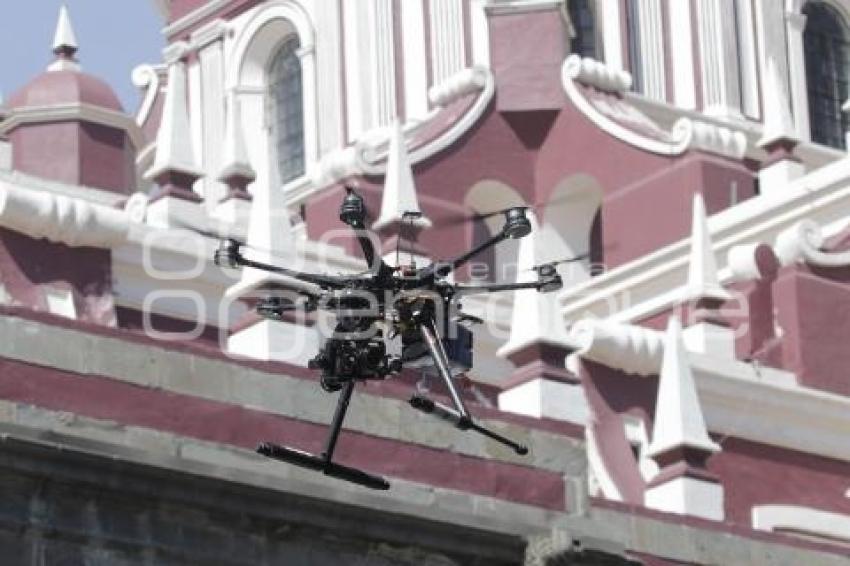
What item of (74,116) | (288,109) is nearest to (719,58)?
(288,109)

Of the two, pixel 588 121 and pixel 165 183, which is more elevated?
pixel 588 121

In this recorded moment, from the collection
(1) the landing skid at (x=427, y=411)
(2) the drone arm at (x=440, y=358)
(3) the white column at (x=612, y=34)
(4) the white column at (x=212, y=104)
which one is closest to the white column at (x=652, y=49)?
(3) the white column at (x=612, y=34)

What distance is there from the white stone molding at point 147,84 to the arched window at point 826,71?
885 cm

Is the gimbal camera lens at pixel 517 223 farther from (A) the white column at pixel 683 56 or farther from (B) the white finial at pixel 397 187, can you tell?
(A) the white column at pixel 683 56

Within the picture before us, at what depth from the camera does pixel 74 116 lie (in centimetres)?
3878

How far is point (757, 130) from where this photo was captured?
43625 mm

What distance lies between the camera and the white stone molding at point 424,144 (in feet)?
126

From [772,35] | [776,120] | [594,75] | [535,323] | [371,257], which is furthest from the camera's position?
[772,35]

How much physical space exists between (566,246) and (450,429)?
1520 centimetres

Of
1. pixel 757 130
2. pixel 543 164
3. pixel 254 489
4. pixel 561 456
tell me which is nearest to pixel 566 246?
pixel 543 164

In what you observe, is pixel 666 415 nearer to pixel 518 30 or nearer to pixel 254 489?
pixel 254 489

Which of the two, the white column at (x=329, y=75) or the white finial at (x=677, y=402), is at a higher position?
the white column at (x=329, y=75)

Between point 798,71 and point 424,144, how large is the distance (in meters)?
7.38

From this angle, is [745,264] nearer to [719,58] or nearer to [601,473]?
[601,473]
